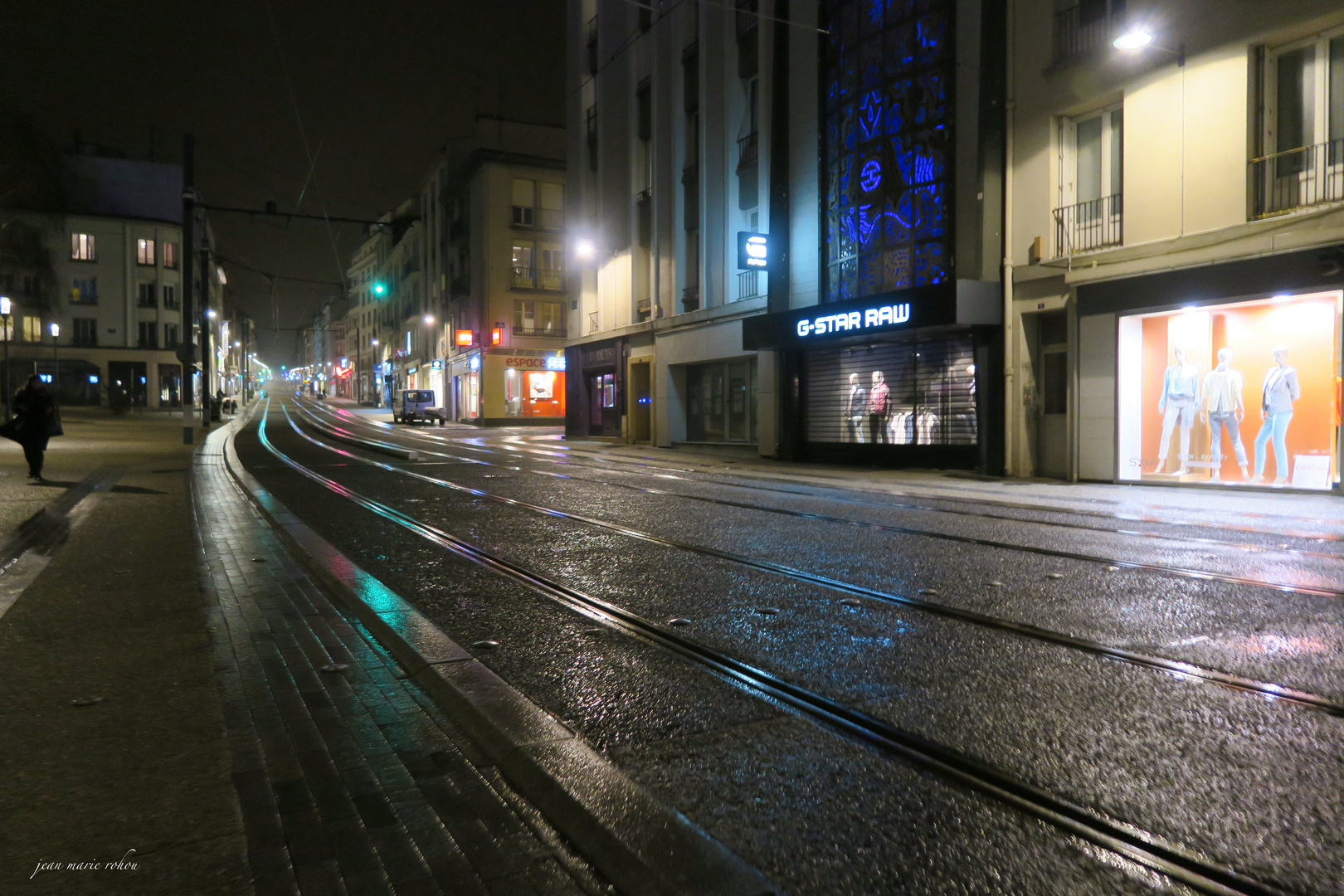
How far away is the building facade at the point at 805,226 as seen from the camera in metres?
16.7

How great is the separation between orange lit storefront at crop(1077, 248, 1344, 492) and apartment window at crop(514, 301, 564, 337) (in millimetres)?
39077

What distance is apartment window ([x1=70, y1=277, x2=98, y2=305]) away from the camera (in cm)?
6081

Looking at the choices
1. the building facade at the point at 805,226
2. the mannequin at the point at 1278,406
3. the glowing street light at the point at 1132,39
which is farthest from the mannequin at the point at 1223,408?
the glowing street light at the point at 1132,39

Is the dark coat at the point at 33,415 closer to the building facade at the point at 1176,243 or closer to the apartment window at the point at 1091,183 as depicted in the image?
the building facade at the point at 1176,243

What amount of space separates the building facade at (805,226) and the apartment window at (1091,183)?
1240 mm

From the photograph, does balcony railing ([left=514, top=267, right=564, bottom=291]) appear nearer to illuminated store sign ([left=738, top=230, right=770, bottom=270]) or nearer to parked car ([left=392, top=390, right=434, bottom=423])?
parked car ([left=392, top=390, right=434, bottom=423])

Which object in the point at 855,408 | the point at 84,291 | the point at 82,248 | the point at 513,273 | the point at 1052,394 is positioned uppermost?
the point at 82,248

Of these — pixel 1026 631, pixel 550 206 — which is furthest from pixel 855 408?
pixel 550 206

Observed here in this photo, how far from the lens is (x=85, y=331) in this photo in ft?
201

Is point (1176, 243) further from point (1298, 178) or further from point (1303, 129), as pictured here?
point (1303, 129)

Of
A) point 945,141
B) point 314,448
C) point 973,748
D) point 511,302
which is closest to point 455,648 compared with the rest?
point 973,748

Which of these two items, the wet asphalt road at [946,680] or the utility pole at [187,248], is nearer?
the wet asphalt road at [946,680]

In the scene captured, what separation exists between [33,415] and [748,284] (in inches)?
631

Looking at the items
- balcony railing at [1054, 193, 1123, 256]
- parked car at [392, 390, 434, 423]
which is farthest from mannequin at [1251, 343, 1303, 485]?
parked car at [392, 390, 434, 423]
